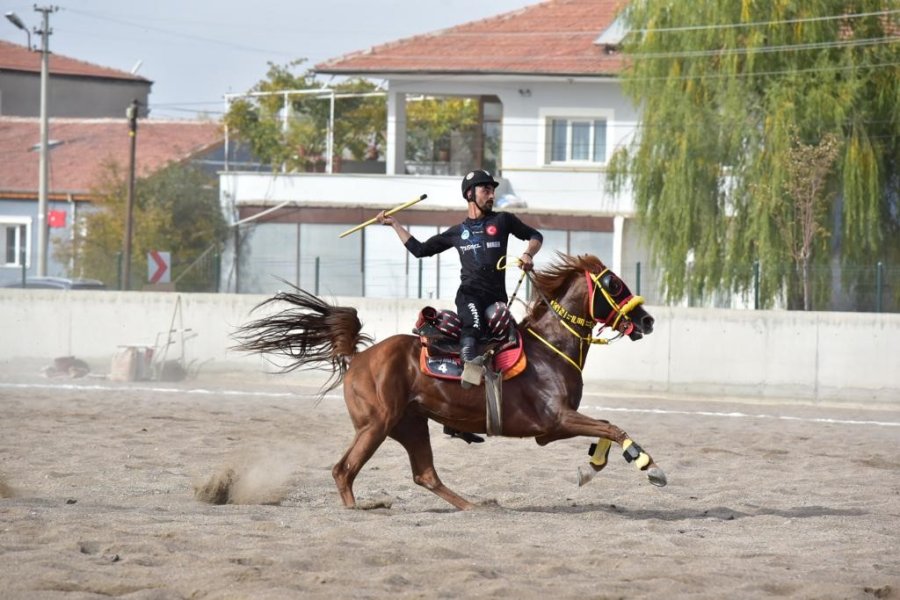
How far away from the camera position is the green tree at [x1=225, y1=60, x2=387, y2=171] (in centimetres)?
Result: 4294

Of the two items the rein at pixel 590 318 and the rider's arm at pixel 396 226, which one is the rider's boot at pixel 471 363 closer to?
the rein at pixel 590 318

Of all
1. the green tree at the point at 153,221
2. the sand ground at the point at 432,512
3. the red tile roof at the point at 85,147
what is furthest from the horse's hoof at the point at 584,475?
the red tile roof at the point at 85,147

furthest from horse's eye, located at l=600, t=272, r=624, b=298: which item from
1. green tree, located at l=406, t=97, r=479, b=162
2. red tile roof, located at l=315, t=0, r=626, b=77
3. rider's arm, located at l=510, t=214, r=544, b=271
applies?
green tree, located at l=406, t=97, r=479, b=162

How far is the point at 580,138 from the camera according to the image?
120 feet

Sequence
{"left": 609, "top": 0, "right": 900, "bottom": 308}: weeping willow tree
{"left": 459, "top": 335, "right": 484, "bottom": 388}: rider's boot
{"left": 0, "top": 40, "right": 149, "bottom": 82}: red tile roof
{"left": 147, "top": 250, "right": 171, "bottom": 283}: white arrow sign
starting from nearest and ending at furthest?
1. {"left": 459, "top": 335, "right": 484, "bottom": 388}: rider's boot
2. {"left": 609, "top": 0, "right": 900, "bottom": 308}: weeping willow tree
3. {"left": 147, "top": 250, "right": 171, "bottom": 283}: white arrow sign
4. {"left": 0, "top": 40, "right": 149, "bottom": 82}: red tile roof

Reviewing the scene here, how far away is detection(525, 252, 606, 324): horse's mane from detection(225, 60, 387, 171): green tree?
3341 cm

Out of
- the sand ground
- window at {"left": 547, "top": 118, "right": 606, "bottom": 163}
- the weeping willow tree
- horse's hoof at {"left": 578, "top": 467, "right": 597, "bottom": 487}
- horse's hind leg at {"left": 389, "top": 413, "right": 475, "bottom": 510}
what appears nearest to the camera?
the sand ground

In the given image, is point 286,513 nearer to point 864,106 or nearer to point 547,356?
point 547,356

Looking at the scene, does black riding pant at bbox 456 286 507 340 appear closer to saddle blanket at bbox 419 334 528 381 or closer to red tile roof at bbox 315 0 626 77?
saddle blanket at bbox 419 334 528 381

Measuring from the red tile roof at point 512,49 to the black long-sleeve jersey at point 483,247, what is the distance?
26.3 m

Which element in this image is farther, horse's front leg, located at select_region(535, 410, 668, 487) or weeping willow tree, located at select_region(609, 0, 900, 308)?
weeping willow tree, located at select_region(609, 0, 900, 308)

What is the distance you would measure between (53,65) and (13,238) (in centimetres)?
1369

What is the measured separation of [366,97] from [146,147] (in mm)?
10000

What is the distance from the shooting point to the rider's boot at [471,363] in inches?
369
